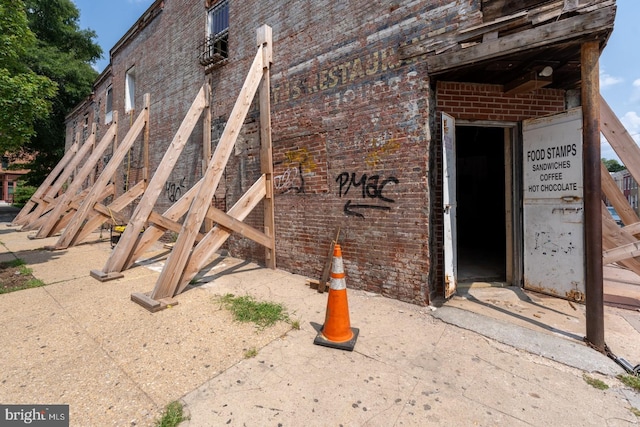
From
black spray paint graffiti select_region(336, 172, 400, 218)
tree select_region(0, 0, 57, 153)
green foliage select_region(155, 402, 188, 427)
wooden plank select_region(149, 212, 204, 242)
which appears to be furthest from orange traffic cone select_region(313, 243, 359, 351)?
tree select_region(0, 0, 57, 153)

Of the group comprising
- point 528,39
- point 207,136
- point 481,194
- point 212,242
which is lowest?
point 212,242

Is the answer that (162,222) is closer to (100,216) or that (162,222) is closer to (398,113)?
(100,216)

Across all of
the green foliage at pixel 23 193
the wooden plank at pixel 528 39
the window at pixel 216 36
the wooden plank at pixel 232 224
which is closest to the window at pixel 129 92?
the window at pixel 216 36

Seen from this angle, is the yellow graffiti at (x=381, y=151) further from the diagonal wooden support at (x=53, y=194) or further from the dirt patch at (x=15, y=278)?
the diagonal wooden support at (x=53, y=194)

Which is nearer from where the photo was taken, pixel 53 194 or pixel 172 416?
pixel 172 416

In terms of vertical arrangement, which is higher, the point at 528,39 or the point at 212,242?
the point at 528,39

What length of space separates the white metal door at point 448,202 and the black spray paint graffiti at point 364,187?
72 cm

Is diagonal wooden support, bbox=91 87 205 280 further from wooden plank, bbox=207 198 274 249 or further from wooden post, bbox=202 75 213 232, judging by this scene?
wooden post, bbox=202 75 213 232

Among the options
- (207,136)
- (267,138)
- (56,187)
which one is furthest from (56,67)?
(267,138)

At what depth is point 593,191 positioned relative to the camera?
2807 mm

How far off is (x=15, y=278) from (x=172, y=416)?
18.4ft

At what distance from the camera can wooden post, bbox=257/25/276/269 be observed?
18.4 feet

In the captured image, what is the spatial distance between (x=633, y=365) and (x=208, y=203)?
17.0 ft

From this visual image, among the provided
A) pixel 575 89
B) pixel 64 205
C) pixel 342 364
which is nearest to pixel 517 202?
pixel 575 89
